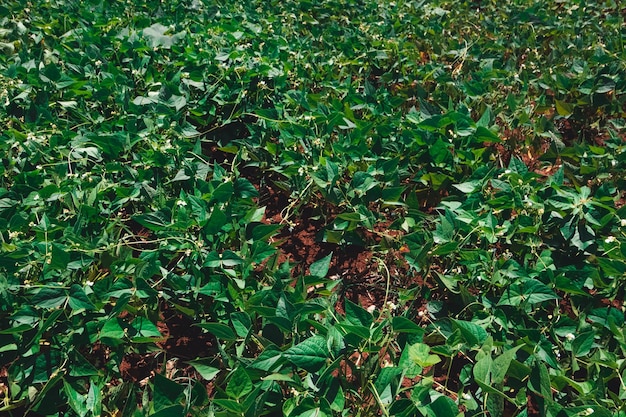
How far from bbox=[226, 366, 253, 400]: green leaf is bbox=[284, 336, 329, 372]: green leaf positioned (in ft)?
0.44

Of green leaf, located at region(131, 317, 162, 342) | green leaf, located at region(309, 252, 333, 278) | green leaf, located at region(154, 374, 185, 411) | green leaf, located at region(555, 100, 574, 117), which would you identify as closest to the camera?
green leaf, located at region(154, 374, 185, 411)

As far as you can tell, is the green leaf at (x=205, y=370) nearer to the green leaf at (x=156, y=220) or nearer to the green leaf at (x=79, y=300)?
the green leaf at (x=79, y=300)

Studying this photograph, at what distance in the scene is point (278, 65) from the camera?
3197 millimetres

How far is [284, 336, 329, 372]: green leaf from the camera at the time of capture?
1.63 meters

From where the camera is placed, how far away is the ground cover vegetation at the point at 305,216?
5.88ft

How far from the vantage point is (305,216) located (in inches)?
111

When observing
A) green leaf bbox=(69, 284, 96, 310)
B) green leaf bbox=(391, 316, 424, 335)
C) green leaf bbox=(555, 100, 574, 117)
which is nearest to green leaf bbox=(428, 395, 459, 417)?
green leaf bbox=(391, 316, 424, 335)

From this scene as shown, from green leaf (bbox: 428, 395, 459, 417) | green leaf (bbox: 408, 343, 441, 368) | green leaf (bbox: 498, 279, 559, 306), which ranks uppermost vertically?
green leaf (bbox: 428, 395, 459, 417)

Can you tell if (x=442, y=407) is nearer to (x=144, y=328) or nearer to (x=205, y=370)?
(x=205, y=370)

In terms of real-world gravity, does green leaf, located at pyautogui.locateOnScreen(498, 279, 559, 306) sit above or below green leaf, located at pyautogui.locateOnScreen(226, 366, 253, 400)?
below

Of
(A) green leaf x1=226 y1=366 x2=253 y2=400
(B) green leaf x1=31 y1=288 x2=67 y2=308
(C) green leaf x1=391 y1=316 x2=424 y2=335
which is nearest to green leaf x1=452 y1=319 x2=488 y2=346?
(C) green leaf x1=391 y1=316 x2=424 y2=335

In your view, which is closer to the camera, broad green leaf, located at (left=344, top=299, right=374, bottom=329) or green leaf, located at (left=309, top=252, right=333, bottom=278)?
broad green leaf, located at (left=344, top=299, right=374, bottom=329)

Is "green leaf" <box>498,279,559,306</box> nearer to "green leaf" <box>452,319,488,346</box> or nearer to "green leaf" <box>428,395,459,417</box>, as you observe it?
"green leaf" <box>452,319,488,346</box>

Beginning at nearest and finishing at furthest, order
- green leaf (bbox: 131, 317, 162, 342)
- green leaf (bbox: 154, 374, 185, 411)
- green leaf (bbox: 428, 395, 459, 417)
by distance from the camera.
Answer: green leaf (bbox: 428, 395, 459, 417)
green leaf (bbox: 154, 374, 185, 411)
green leaf (bbox: 131, 317, 162, 342)
